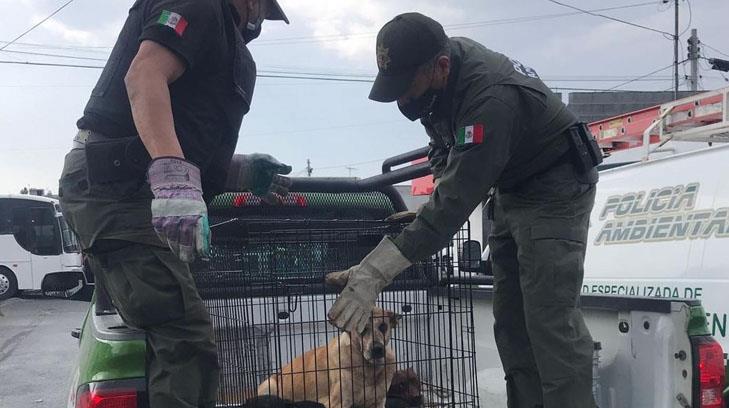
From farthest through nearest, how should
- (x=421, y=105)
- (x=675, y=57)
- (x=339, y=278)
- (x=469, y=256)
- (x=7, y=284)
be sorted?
(x=675, y=57) < (x=7, y=284) < (x=469, y=256) < (x=421, y=105) < (x=339, y=278)

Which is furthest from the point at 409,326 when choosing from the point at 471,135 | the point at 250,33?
the point at 250,33

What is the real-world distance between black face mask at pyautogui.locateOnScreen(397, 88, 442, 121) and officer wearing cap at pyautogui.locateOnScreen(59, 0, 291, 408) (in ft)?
2.03

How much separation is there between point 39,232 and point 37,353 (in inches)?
384

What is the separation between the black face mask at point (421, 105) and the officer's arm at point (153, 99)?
934mm

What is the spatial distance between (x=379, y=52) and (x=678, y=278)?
8.18 feet

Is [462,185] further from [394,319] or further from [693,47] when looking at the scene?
[693,47]

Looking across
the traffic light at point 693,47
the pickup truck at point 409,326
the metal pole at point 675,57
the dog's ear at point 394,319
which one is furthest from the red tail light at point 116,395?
the traffic light at point 693,47

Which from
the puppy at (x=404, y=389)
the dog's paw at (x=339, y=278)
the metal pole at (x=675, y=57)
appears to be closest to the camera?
the dog's paw at (x=339, y=278)

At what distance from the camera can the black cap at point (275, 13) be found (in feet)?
7.71

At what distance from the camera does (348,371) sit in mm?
3223

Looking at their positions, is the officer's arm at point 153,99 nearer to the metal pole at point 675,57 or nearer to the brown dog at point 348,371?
the brown dog at point 348,371

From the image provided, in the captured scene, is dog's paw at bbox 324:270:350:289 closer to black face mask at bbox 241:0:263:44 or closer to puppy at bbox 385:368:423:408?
black face mask at bbox 241:0:263:44

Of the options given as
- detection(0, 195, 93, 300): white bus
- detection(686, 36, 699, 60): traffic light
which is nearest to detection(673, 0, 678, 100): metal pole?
detection(686, 36, 699, 60): traffic light

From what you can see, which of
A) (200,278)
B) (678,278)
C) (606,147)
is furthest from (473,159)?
(606,147)
